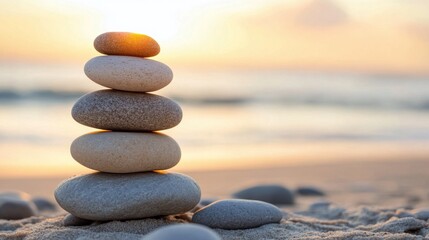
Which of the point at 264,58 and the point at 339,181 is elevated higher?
the point at 264,58

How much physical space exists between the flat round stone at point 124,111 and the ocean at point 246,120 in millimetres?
4627

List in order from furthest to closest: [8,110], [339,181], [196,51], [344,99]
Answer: [196,51] < [344,99] < [8,110] < [339,181]

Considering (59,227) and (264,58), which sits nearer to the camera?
(59,227)

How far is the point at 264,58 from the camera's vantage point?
42.1m

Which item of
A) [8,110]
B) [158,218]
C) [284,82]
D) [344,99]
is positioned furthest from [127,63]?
[284,82]

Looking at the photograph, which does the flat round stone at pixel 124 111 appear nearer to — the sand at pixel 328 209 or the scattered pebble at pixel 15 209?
the sand at pixel 328 209

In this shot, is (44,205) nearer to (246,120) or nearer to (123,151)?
(123,151)

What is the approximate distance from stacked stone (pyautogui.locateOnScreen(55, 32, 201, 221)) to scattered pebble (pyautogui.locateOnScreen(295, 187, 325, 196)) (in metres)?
3.65

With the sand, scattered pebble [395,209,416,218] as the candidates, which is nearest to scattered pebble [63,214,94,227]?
the sand

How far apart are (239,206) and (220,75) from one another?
34.8 m

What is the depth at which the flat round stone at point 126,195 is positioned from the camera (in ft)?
15.3

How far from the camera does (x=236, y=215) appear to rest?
4898 mm

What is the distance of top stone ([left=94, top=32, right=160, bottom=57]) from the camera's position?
4.89m

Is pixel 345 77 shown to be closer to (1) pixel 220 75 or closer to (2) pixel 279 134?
(1) pixel 220 75
